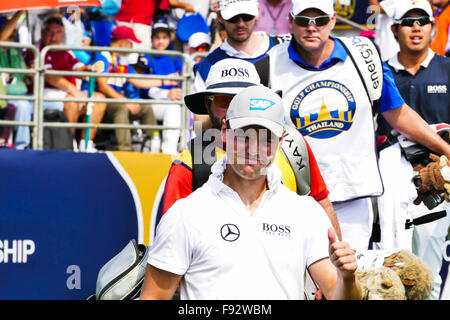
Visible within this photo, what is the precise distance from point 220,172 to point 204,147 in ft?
2.86

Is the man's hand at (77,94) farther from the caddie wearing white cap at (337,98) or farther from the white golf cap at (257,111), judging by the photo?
the white golf cap at (257,111)

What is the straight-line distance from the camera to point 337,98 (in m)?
6.10

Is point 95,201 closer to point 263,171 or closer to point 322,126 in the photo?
point 322,126

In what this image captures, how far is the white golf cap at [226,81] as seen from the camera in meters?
5.09

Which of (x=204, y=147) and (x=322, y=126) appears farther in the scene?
(x=322, y=126)

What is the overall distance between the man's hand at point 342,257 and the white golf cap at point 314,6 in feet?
9.47

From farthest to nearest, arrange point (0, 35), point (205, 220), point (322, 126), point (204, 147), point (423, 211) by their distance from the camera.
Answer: point (0, 35) < point (423, 211) < point (322, 126) < point (204, 147) < point (205, 220)

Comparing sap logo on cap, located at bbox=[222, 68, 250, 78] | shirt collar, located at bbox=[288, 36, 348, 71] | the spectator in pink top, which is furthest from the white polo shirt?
the spectator in pink top

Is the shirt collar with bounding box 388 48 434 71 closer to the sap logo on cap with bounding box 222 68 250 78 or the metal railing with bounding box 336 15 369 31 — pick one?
the sap logo on cap with bounding box 222 68 250 78

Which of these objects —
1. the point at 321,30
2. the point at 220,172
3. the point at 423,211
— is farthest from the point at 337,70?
the point at 220,172

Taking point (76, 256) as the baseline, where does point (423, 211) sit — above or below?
above

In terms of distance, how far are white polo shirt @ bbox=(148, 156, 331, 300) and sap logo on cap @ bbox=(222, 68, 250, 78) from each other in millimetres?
1340

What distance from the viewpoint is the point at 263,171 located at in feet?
13.1
